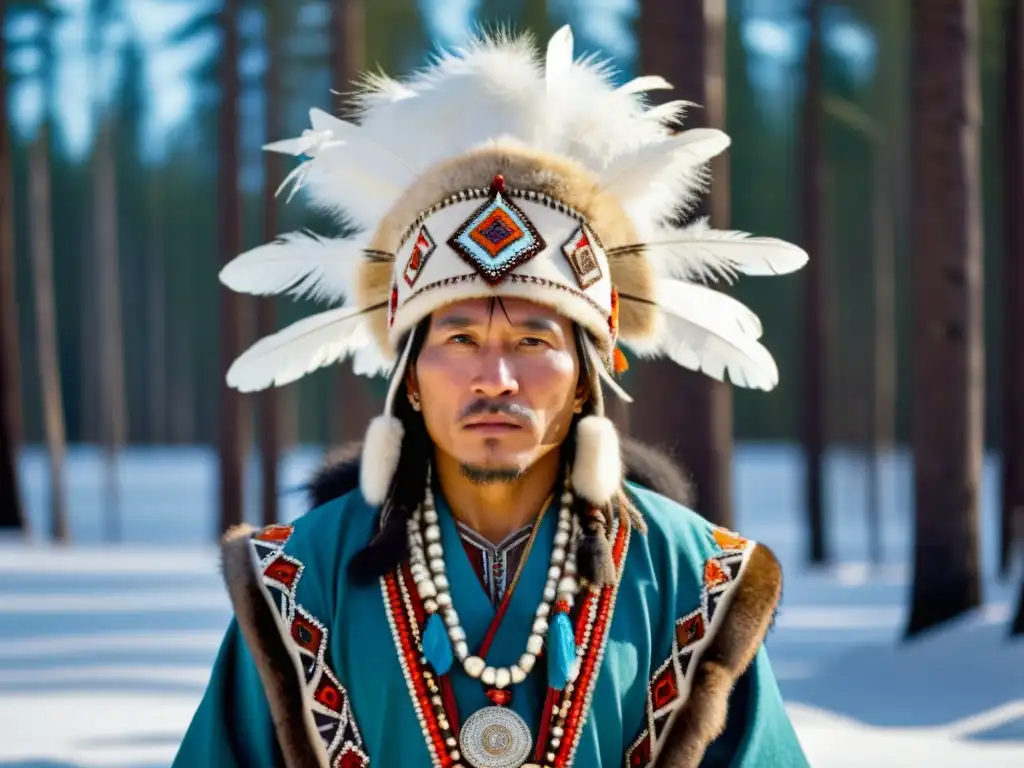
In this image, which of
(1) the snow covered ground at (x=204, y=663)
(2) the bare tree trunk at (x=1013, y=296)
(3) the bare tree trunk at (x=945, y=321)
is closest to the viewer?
(1) the snow covered ground at (x=204, y=663)

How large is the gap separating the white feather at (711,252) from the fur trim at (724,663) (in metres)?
0.64

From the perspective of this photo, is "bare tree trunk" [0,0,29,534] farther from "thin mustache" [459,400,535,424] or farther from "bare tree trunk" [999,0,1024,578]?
"thin mustache" [459,400,535,424]

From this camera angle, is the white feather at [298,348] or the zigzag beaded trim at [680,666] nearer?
the zigzag beaded trim at [680,666]

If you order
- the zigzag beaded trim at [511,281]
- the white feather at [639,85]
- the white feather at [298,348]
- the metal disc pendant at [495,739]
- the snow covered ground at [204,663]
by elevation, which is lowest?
the snow covered ground at [204,663]

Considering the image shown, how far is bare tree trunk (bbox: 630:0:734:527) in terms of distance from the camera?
25.1ft

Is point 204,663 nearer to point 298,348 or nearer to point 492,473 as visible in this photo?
point 298,348

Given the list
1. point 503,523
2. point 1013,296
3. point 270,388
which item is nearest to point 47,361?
point 270,388

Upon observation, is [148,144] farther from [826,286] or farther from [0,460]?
[826,286]

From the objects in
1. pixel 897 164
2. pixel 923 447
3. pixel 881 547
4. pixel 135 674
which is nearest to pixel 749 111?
pixel 897 164

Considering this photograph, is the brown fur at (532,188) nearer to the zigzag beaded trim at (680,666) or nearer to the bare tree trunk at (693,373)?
the zigzag beaded trim at (680,666)

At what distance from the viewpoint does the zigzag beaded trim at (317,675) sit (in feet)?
8.63

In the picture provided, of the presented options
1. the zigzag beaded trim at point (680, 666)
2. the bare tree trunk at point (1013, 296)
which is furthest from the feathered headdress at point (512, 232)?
the bare tree trunk at point (1013, 296)

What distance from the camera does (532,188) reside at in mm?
2785

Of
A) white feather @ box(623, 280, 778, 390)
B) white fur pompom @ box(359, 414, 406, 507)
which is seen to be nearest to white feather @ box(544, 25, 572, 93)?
white feather @ box(623, 280, 778, 390)
